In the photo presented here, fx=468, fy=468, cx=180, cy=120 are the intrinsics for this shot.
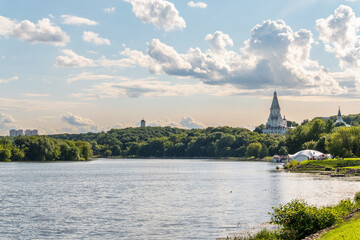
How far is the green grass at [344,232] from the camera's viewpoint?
20.9m

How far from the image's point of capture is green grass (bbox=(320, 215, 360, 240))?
2087 cm

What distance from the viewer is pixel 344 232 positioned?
22.3 meters

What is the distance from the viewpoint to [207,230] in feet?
110

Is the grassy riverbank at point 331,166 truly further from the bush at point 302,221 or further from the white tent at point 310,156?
the bush at point 302,221

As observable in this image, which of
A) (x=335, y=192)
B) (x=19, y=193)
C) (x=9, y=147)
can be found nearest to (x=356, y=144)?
(x=335, y=192)

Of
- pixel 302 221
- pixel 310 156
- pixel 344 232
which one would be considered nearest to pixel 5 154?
pixel 310 156

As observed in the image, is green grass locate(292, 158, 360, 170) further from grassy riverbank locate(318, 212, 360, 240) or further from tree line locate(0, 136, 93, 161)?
tree line locate(0, 136, 93, 161)

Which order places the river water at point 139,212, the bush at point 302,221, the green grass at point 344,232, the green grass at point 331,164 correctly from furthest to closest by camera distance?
the green grass at point 331,164
the river water at point 139,212
the bush at point 302,221
the green grass at point 344,232

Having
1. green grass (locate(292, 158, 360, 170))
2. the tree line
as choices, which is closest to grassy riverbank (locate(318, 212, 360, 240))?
green grass (locate(292, 158, 360, 170))

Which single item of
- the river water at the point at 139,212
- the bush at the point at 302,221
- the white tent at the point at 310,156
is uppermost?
the white tent at the point at 310,156

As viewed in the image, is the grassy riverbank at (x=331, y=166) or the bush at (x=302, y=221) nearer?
the bush at (x=302, y=221)

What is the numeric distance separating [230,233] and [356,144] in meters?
103

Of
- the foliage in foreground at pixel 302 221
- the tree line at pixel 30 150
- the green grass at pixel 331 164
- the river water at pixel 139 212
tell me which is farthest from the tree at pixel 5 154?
the foliage in foreground at pixel 302 221

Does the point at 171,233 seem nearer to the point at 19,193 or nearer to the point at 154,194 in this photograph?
the point at 154,194
